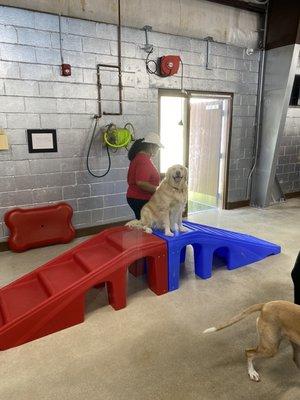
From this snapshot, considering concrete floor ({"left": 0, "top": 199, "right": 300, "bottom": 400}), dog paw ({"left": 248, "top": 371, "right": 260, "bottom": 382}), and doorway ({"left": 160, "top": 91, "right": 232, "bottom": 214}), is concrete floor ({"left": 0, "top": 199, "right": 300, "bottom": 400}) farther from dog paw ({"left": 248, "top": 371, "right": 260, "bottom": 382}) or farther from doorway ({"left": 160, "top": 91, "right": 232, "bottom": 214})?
doorway ({"left": 160, "top": 91, "right": 232, "bottom": 214})

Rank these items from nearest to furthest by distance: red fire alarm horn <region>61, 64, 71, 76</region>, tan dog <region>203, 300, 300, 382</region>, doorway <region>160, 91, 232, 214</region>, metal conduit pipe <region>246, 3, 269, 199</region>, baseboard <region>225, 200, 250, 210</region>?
1. tan dog <region>203, 300, 300, 382</region>
2. red fire alarm horn <region>61, 64, 71, 76</region>
3. doorway <region>160, 91, 232, 214</region>
4. metal conduit pipe <region>246, 3, 269, 199</region>
5. baseboard <region>225, 200, 250, 210</region>

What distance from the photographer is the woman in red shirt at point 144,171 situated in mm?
3094

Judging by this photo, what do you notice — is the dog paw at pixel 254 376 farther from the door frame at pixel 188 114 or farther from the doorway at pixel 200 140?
the door frame at pixel 188 114

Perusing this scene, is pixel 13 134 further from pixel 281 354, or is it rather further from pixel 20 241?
pixel 281 354

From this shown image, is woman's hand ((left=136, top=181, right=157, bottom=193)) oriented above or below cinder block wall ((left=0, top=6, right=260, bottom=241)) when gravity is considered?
below

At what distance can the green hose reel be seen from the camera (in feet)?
13.4

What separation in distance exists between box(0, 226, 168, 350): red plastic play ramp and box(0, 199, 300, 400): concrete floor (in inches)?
4.0

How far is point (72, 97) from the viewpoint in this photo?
3.92 m

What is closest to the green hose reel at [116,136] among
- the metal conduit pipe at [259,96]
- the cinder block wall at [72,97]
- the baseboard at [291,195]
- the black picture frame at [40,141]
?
the cinder block wall at [72,97]

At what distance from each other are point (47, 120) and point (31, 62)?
69 centimetres

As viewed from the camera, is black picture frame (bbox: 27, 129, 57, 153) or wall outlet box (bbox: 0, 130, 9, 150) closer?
wall outlet box (bbox: 0, 130, 9, 150)

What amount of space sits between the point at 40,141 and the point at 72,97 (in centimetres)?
72

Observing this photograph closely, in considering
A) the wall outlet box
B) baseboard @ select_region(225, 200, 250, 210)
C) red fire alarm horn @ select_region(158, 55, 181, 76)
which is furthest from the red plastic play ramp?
baseboard @ select_region(225, 200, 250, 210)

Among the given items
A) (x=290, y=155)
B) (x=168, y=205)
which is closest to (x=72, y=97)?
(x=168, y=205)
